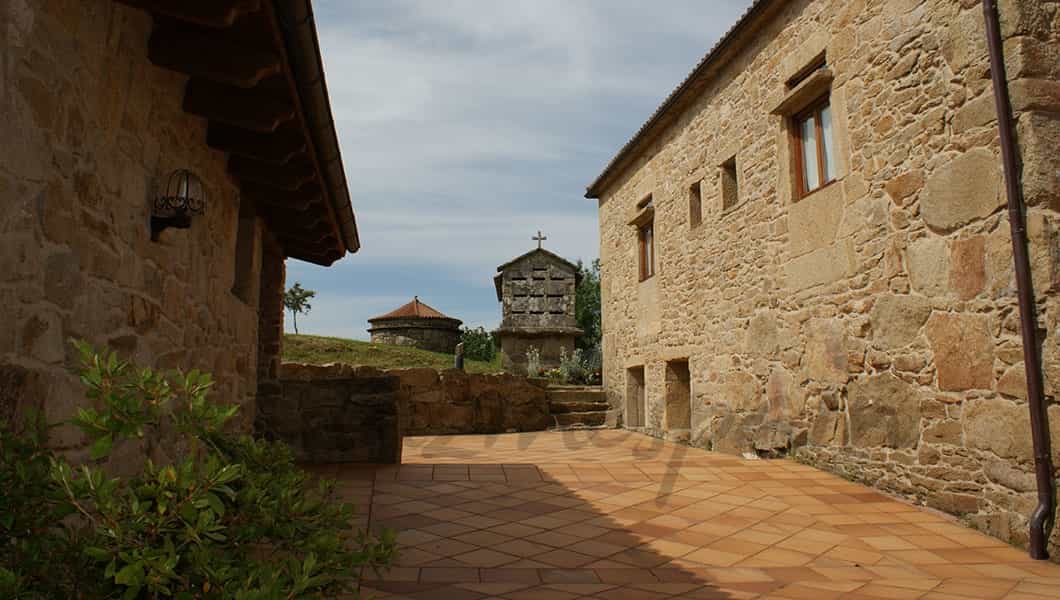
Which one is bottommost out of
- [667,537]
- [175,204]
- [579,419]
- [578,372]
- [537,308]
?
[667,537]

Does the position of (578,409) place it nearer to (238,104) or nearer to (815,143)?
(815,143)

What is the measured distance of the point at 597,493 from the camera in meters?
5.49

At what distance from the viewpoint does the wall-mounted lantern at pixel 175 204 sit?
314cm

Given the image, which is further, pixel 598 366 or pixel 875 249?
pixel 598 366

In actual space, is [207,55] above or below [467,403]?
above

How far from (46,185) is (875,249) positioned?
5466 mm

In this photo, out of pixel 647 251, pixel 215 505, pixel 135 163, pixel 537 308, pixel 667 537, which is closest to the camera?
pixel 215 505

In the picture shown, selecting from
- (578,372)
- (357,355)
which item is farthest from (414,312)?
(578,372)

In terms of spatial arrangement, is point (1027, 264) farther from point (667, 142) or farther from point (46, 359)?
point (667, 142)

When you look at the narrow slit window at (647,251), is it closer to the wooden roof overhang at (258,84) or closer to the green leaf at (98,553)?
the wooden roof overhang at (258,84)

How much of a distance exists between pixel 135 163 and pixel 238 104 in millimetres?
763

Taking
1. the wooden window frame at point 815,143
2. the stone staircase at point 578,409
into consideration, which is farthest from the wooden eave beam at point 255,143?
the stone staircase at point 578,409

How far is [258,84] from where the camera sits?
11.3 ft

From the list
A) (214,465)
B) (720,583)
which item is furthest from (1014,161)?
(214,465)
